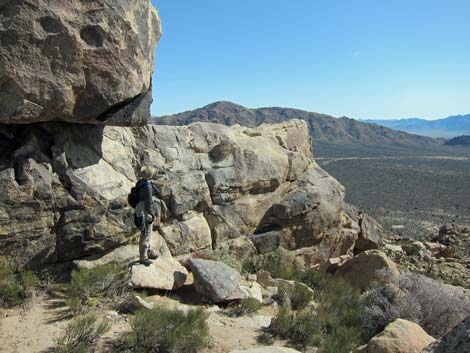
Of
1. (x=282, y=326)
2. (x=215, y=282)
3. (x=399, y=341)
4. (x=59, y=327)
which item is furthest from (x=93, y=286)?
(x=399, y=341)

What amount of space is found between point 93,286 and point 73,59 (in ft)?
14.2

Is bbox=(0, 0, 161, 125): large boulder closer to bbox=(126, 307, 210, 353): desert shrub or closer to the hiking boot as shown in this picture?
the hiking boot

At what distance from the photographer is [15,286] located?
24.3 feet

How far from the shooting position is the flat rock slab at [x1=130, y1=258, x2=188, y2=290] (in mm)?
8398

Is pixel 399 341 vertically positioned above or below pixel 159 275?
below

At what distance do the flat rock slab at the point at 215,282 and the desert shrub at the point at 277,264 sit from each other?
8.25 feet

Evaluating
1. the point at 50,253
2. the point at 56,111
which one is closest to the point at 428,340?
the point at 50,253

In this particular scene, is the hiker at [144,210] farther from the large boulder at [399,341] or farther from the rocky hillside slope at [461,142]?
the rocky hillside slope at [461,142]

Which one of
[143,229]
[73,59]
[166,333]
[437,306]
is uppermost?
[73,59]

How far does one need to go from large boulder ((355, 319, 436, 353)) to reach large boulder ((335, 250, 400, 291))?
14.7ft

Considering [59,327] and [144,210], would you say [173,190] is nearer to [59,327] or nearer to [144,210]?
[144,210]

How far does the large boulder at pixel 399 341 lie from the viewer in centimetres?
654

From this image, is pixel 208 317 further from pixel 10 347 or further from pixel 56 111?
pixel 56 111

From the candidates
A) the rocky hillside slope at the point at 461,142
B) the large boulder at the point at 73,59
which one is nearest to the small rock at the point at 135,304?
the large boulder at the point at 73,59
